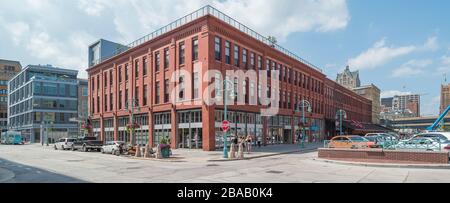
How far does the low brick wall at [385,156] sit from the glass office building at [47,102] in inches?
2841

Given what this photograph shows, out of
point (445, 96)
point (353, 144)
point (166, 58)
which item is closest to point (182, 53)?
point (166, 58)

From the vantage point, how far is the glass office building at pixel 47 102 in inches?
3083

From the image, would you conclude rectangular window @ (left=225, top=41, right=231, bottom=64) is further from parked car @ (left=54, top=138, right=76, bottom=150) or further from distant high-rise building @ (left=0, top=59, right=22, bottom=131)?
distant high-rise building @ (left=0, top=59, right=22, bottom=131)

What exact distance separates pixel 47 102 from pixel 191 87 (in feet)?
201

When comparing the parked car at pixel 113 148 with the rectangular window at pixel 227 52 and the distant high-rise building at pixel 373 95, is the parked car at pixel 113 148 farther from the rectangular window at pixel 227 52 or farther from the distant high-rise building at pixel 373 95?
the distant high-rise building at pixel 373 95

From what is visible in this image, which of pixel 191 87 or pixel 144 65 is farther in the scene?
pixel 144 65

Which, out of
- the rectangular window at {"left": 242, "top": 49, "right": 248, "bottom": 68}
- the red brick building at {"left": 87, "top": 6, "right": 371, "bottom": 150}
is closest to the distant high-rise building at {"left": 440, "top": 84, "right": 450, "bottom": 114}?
the red brick building at {"left": 87, "top": 6, "right": 371, "bottom": 150}

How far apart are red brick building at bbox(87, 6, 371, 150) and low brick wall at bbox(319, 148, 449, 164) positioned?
13.8 metres

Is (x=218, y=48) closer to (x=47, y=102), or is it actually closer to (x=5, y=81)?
(x=47, y=102)

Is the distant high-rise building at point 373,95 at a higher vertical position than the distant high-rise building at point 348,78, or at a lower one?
lower

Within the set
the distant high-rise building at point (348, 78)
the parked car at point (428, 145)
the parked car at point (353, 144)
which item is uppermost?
the distant high-rise building at point (348, 78)

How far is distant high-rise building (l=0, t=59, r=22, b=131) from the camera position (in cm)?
11145

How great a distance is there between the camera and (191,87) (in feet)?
111

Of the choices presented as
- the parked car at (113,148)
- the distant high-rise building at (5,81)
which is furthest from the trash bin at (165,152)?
the distant high-rise building at (5,81)
